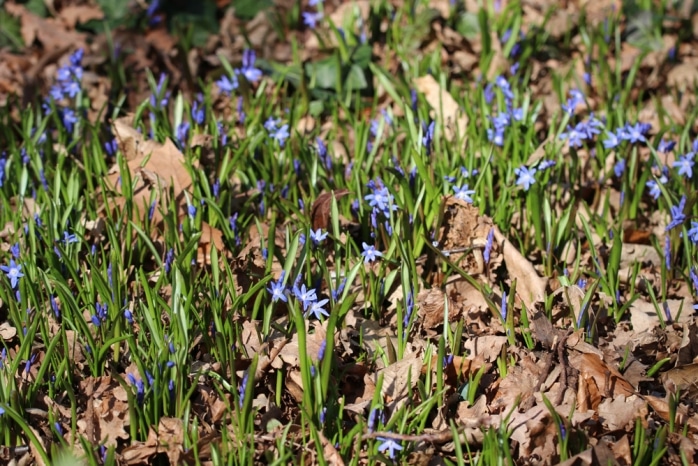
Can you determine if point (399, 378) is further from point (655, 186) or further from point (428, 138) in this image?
point (655, 186)

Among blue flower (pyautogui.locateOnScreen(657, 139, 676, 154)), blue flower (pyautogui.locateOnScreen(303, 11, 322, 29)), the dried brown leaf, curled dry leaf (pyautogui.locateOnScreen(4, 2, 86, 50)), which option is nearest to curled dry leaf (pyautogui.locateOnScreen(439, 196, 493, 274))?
blue flower (pyautogui.locateOnScreen(657, 139, 676, 154))

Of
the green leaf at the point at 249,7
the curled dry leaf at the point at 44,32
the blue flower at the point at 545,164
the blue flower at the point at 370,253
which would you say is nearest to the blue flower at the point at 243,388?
the blue flower at the point at 370,253

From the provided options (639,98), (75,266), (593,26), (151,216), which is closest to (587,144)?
(639,98)

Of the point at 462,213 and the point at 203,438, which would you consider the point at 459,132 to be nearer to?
the point at 462,213

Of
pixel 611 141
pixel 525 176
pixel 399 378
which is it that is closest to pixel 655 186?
pixel 611 141

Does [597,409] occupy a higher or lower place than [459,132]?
lower
